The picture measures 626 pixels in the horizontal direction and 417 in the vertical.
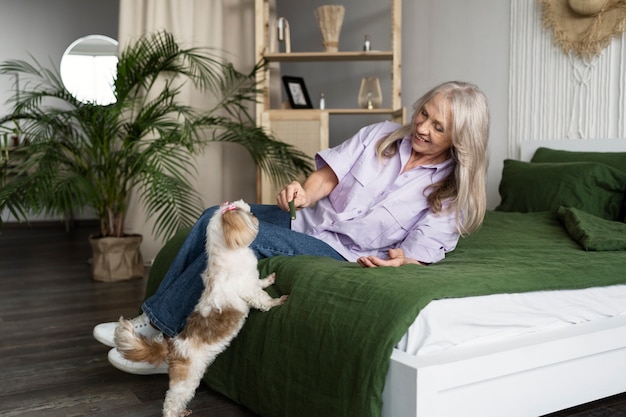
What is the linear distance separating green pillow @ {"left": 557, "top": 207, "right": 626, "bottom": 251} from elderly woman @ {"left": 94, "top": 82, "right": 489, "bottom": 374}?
1.54ft

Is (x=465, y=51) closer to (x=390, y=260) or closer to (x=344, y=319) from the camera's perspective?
(x=390, y=260)

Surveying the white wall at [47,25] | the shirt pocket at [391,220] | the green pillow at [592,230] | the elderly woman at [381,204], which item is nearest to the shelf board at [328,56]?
the green pillow at [592,230]

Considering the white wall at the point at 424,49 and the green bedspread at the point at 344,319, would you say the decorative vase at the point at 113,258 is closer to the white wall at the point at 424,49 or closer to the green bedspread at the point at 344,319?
the white wall at the point at 424,49

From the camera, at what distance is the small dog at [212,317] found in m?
1.87

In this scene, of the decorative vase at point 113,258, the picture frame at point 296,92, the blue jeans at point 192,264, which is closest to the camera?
the blue jeans at point 192,264

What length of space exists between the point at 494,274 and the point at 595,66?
197 cm

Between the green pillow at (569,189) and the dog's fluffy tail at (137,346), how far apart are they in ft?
5.87

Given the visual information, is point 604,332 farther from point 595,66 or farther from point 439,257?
point 595,66

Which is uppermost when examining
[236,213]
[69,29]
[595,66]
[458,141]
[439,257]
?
[69,29]

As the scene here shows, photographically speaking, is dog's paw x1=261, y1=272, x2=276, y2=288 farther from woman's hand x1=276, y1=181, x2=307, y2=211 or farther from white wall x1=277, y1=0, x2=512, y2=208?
white wall x1=277, y1=0, x2=512, y2=208

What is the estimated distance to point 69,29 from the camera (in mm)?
8266

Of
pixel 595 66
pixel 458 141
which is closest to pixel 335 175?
pixel 458 141

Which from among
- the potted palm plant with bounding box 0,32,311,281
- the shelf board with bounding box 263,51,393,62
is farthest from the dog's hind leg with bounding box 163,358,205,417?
the shelf board with bounding box 263,51,393,62

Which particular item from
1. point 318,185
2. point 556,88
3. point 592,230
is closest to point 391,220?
point 318,185
